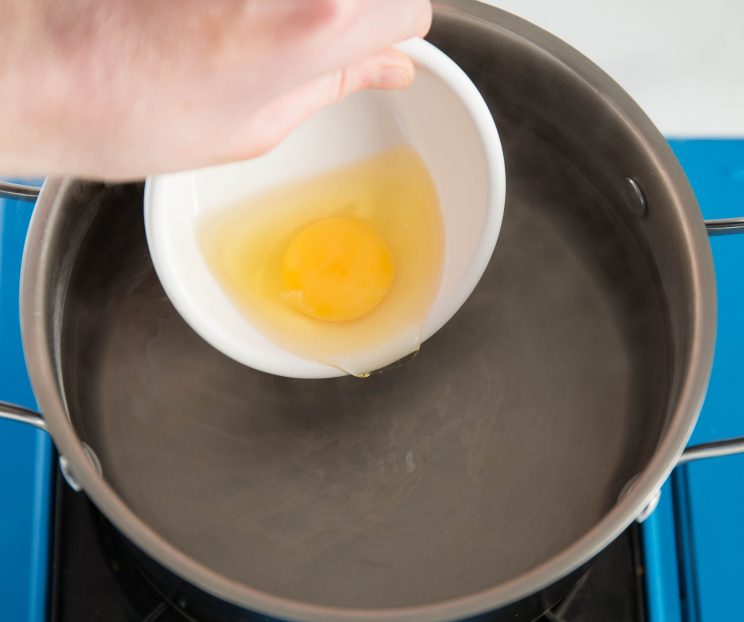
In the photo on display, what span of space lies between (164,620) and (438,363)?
14.6 inches

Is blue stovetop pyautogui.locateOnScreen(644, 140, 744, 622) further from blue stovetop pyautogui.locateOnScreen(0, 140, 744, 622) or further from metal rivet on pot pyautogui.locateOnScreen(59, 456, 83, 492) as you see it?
metal rivet on pot pyautogui.locateOnScreen(59, 456, 83, 492)

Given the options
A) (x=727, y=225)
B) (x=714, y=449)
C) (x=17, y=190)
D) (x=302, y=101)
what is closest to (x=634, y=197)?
(x=727, y=225)

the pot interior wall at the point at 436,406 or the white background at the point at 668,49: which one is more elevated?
the white background at the point at 668,49

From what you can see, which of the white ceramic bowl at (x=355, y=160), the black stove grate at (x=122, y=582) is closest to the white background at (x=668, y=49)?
the white ceramic bowl at (x=355, y=160)

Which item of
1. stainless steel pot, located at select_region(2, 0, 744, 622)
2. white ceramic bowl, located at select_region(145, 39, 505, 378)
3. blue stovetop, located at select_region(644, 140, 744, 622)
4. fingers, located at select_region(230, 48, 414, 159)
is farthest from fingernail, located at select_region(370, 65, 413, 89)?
blue stovetop, located at select_region(644, 140, 744, 622)

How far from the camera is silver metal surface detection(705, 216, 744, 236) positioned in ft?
2.63

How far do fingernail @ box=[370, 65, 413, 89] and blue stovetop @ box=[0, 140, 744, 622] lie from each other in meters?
0.49

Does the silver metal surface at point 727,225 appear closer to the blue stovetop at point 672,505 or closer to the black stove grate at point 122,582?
the blue stovetop at point 672,505

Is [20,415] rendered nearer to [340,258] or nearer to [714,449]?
[340,258]

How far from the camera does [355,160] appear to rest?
33.2 inches

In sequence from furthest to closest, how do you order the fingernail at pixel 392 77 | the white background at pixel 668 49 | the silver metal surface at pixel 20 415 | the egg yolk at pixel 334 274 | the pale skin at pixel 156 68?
the white background at pixel 668 49 < the egg yolk at pixel 334 274 < the silver metal surface at pixel 20 415 < the fingernail at pixel 392 77 < the pale skin at pixel 156 68

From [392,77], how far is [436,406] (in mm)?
353

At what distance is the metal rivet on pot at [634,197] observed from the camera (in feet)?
2.56

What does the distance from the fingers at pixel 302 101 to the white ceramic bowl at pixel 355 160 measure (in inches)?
5.4
